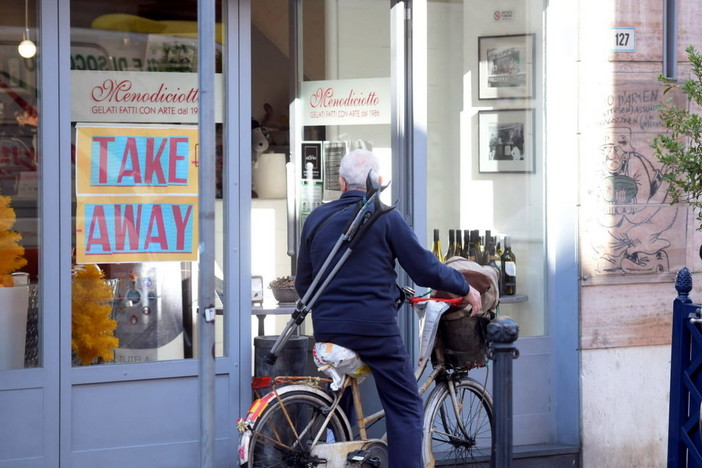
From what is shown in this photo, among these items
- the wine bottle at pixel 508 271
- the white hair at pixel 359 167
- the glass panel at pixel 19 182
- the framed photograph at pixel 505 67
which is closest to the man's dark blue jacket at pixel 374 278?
the white hair at pixel 359 167

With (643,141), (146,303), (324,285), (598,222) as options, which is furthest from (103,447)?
(643,141)

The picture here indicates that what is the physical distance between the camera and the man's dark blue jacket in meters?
4.93

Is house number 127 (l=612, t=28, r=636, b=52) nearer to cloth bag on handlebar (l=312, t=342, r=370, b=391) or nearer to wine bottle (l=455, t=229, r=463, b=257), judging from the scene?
wine bottle (l=455, t=229, r=463, b=257)

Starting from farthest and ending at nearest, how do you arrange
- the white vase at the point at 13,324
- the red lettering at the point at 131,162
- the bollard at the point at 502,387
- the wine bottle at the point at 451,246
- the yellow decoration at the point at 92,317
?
1. the wine bottle at the point at 451,246
2. the red lettering at the point at 131,162
3. the yellow decoration at the point at 92,317
4. the white vase at the point at 13,324
5. the bollard at the point at 502,387

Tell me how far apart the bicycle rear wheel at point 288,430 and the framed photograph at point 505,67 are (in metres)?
2.78

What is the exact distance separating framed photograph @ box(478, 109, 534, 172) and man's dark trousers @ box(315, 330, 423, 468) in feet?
7.57

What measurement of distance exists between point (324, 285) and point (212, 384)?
3.69 ft

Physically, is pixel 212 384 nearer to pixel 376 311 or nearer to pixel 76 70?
pixel 376 311

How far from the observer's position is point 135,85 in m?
6.00

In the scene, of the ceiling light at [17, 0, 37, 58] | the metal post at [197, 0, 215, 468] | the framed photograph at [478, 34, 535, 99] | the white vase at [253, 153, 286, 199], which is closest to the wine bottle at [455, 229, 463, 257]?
the framed photograph at [478, 34, 535, 99]

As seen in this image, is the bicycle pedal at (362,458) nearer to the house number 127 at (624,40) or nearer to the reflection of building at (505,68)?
the reflection of building at (505,68)

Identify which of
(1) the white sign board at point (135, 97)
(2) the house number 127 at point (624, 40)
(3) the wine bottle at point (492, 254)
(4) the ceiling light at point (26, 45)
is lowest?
(3) the wine bottle at point (492, 254)

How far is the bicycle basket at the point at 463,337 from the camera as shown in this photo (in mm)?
5223

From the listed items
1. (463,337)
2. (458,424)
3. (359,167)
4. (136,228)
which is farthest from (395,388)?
(136,228)
